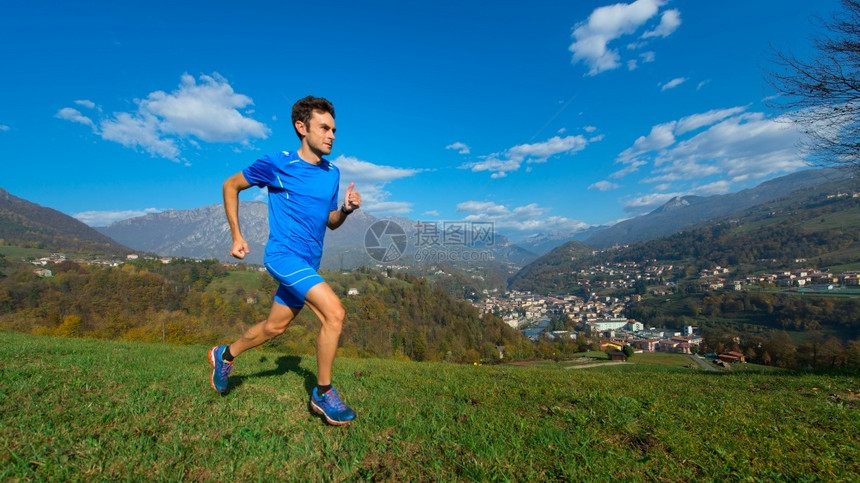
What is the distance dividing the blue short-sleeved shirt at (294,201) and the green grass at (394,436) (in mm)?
1386

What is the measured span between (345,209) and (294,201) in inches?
19.8

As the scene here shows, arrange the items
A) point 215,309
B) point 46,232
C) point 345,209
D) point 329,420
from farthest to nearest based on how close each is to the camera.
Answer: point 46,232
point 215,309
point 345,209
point 329,420

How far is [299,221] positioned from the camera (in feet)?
10.9

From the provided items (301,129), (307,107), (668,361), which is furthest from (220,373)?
(668,361)

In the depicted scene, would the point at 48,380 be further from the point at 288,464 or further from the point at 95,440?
the point at 288,464

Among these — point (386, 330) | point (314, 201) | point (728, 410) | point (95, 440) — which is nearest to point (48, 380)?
point (95, 440)

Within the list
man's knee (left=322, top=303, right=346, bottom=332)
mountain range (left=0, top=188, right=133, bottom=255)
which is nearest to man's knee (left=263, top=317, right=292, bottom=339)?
man's knee (left=322, top=303, right=346, bottom=332)

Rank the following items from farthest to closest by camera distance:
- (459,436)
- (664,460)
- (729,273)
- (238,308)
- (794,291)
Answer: (729,273) → (794,291) → (238,308) → (459,436) → (664,460)

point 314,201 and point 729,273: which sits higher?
point 314,201

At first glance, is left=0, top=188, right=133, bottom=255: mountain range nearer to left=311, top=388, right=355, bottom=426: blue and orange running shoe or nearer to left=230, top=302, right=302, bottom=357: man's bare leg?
left=230, top=302, right=302, bottom=357: man's bare leg

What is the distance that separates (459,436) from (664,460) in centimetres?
123

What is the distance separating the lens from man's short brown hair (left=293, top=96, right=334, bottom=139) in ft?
11.6

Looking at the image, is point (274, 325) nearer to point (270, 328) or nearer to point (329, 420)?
point (270, 328)

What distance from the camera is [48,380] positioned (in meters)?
3.28
